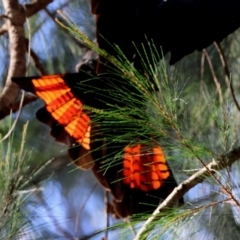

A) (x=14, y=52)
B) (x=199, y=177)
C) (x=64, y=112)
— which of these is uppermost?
(x=14, y=52)

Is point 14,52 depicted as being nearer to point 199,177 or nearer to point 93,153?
point 93,153

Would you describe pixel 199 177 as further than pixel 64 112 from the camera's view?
No

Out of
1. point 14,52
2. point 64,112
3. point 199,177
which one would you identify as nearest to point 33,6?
point 14,52

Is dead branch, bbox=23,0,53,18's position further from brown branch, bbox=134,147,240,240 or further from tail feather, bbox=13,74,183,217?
brown branch, bbox=134,147,240,240

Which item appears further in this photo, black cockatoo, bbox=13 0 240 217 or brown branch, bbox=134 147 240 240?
black cockatoo, bbox=13 0 240 217

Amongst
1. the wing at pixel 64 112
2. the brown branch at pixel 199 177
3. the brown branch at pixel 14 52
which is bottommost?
the brown branch at pixel 199 177

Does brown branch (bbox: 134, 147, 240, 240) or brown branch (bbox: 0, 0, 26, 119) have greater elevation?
brown branch (bbox: 0, 0, 26, 119)

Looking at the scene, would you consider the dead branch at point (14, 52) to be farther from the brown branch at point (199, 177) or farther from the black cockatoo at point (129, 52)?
the brown branch at point (199, 177)

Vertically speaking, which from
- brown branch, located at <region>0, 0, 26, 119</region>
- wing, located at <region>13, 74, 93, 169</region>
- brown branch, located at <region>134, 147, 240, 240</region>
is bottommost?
brown branch, located at <region>134, 147, 240, 240</region>

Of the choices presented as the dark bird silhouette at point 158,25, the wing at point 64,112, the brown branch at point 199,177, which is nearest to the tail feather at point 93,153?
the wing at point 64,112

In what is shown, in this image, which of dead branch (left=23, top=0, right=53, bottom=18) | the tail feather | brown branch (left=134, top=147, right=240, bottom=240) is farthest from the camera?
dead branch (left=23, top=0, right=53, bottom=18)

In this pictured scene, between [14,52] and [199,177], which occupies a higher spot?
[14,52]

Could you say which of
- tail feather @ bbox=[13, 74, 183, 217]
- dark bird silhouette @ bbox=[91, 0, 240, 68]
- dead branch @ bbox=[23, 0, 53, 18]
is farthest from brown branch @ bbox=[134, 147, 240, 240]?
dead branch @ bbox=[23, 0, 53, 18]

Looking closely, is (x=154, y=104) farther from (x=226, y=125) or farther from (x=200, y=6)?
(x=200, y=6)
